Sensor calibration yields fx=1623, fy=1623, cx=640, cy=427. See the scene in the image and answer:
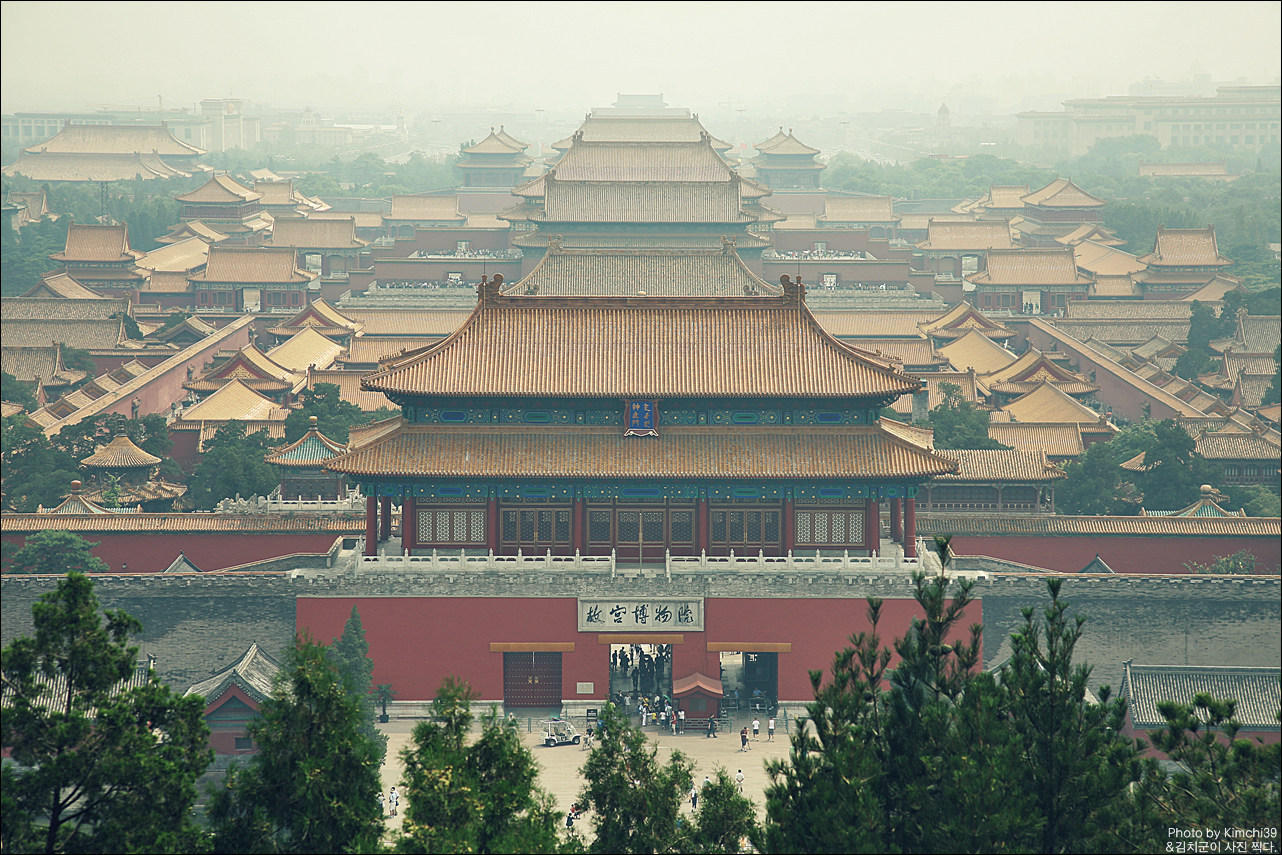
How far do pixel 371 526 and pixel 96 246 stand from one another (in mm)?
57330

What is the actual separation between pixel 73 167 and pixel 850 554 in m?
116

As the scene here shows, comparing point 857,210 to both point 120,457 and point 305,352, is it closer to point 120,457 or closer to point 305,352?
point 305,352

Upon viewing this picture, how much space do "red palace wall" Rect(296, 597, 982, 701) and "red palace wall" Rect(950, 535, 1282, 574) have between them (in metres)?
6.70

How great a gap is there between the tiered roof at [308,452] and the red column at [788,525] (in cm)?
1351

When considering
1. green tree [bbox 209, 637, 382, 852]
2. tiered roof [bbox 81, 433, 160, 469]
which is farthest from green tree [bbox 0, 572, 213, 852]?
tiered roof [bbox 81, 433, 160, 469]

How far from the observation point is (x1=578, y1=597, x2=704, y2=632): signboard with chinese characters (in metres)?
37.2

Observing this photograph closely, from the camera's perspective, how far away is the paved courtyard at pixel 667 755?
109 feet

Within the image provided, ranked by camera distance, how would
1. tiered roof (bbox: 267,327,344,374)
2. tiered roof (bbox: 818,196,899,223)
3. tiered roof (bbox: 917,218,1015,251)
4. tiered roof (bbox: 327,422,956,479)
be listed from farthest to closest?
1. tiered roof (bbox: 818,196,899,223)
2. tiered roof (bbox: 917,218,1015,251)
3. tiered roof (bbox: 267,327,344,374)
4. tiered roof (bbox: 327,422,956,479)

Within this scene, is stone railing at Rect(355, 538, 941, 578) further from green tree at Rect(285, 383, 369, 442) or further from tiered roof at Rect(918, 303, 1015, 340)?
tiered roof at Rect(918, 303, 1015, 340)

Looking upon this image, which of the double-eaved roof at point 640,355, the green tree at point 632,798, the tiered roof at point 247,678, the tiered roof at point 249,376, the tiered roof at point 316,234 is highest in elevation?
the tiered roof at point 316,234

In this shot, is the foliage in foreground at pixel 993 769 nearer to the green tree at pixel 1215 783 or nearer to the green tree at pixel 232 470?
the green tree at pixel 1215 783

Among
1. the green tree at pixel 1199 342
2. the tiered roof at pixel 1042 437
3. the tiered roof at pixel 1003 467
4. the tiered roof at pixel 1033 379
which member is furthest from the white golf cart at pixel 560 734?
the green tree at pixel 1199 342

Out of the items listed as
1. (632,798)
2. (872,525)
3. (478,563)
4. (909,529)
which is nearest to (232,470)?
(478,563)

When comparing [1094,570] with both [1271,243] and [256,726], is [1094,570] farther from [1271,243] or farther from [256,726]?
[1271,243]
